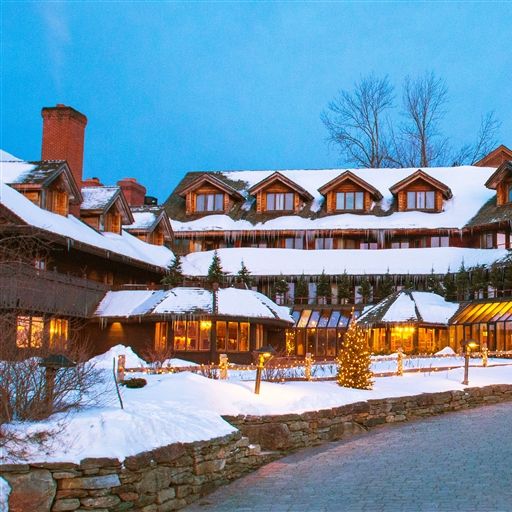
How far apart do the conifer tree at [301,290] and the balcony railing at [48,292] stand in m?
10.9

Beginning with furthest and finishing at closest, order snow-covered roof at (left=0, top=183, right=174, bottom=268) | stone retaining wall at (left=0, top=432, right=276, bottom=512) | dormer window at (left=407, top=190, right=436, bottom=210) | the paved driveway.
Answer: dormer window at (left=407, top=190, right=436, bottom=210) < snow-covered roof at (left=0, top=183, right=174, bottom=268) < the paved driveway < stone retaining wall at (left=0, top=432, right=276, bottom=512)

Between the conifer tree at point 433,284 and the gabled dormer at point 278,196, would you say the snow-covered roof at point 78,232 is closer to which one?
the gabled dormer at point 278,196

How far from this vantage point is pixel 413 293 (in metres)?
40.6

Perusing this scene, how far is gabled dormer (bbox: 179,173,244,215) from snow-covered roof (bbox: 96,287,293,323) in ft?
42.8

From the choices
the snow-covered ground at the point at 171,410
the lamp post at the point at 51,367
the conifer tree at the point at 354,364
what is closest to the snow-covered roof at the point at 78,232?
the conifer tree at the point at 354,364

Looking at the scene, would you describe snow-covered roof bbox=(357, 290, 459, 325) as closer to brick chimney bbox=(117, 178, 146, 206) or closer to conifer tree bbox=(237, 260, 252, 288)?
conifer tree bbox=(237, 260, 252, 288)

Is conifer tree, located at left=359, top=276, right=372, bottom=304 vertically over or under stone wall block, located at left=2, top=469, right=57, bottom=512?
over

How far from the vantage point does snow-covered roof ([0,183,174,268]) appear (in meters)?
29.5

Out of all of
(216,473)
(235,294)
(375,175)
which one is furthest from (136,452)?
(375,175)

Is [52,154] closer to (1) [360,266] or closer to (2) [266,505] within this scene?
(1) [360,266]

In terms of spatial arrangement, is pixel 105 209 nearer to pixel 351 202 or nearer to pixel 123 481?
pixel 351 202

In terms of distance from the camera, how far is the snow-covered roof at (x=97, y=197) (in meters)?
37.7

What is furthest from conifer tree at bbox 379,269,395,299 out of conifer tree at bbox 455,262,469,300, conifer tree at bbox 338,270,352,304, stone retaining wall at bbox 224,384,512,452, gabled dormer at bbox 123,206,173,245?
stone retaining wall at bbox 224,384,512,452

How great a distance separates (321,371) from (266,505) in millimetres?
15869
